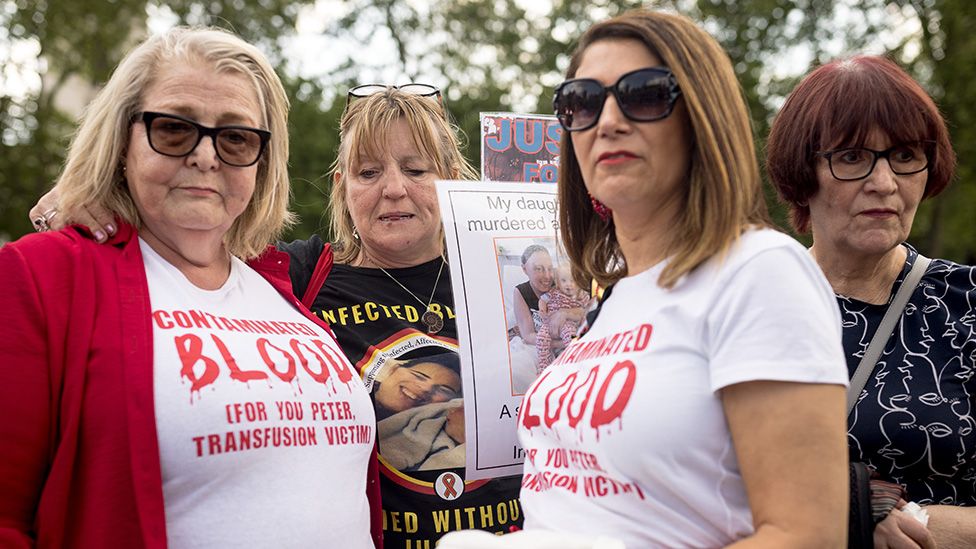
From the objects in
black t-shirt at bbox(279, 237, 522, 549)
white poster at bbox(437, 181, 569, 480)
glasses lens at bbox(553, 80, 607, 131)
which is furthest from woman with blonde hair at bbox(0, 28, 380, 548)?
glasses lens at bbox(553, 80, 607, 131)

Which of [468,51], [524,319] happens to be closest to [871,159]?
[524,319]

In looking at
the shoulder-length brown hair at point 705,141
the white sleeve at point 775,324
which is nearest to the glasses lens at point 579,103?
the shoulder-length brown hair at point 705,141

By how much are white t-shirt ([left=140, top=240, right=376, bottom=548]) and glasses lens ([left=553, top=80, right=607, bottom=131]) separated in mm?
1071

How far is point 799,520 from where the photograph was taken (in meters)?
1.74

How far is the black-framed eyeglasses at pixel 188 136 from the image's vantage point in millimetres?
2570

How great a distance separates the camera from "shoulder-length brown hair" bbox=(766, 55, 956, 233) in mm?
2855

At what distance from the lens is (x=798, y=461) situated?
1.74 metres

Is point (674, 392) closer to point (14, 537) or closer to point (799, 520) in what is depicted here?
point (799, 520)

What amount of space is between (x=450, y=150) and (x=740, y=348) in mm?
1949

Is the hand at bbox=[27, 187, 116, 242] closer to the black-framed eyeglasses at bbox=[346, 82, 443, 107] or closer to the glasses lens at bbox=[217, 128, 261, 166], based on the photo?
the glasses lens at bbox=[217, 128, 261, 166]

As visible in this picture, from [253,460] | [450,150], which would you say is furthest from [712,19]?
[253,460]

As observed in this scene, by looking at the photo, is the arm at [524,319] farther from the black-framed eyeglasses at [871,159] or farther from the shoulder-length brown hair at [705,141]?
the black-framed eyeglasses at [871,159]

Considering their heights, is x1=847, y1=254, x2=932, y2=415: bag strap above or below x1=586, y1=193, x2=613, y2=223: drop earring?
below

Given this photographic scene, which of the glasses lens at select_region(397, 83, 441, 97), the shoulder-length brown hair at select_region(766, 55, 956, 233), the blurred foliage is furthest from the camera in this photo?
the blurred foliage
